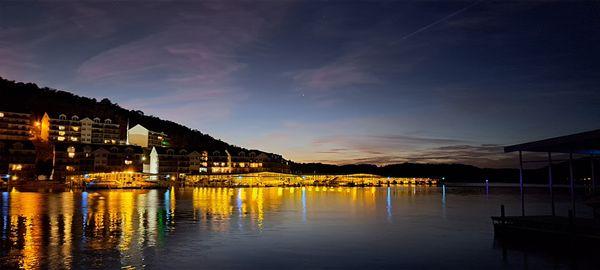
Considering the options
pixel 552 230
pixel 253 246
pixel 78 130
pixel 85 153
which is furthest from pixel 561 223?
pixel 78 130

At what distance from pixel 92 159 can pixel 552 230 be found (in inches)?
5001

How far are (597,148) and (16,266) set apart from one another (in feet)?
99.9

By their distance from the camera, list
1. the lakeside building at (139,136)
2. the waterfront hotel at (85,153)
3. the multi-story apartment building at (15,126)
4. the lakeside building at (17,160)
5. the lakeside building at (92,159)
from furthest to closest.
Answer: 1. the lakeside building at (139,136)
2. the multi-story apartment building at (15,126)
3. the lakeside building at (92,159)
4. the waterfront hotel at (85,153)
5. the lakeside building at (17,160)

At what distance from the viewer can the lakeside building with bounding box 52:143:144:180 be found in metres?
126

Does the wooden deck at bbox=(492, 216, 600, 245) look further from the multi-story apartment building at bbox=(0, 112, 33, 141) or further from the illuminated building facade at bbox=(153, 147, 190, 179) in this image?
the multi-story apartment building at bbox=(0, 112, 33, 141)

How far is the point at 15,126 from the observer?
136 meters

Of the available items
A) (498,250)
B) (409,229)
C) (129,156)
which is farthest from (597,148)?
(129,156)

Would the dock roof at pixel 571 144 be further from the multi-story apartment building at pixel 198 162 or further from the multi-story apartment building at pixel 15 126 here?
the multi-story apartment building at pixel 15 126

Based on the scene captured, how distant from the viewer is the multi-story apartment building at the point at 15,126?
442ft

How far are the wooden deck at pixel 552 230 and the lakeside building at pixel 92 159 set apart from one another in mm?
119924

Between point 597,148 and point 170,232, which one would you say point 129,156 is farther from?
point 597,148

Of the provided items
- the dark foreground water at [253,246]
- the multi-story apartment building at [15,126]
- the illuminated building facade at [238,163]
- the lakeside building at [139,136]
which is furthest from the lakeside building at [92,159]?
the dark foreground water at [253,246]

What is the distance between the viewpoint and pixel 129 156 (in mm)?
141750

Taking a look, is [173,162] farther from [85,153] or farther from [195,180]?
[85,153]
